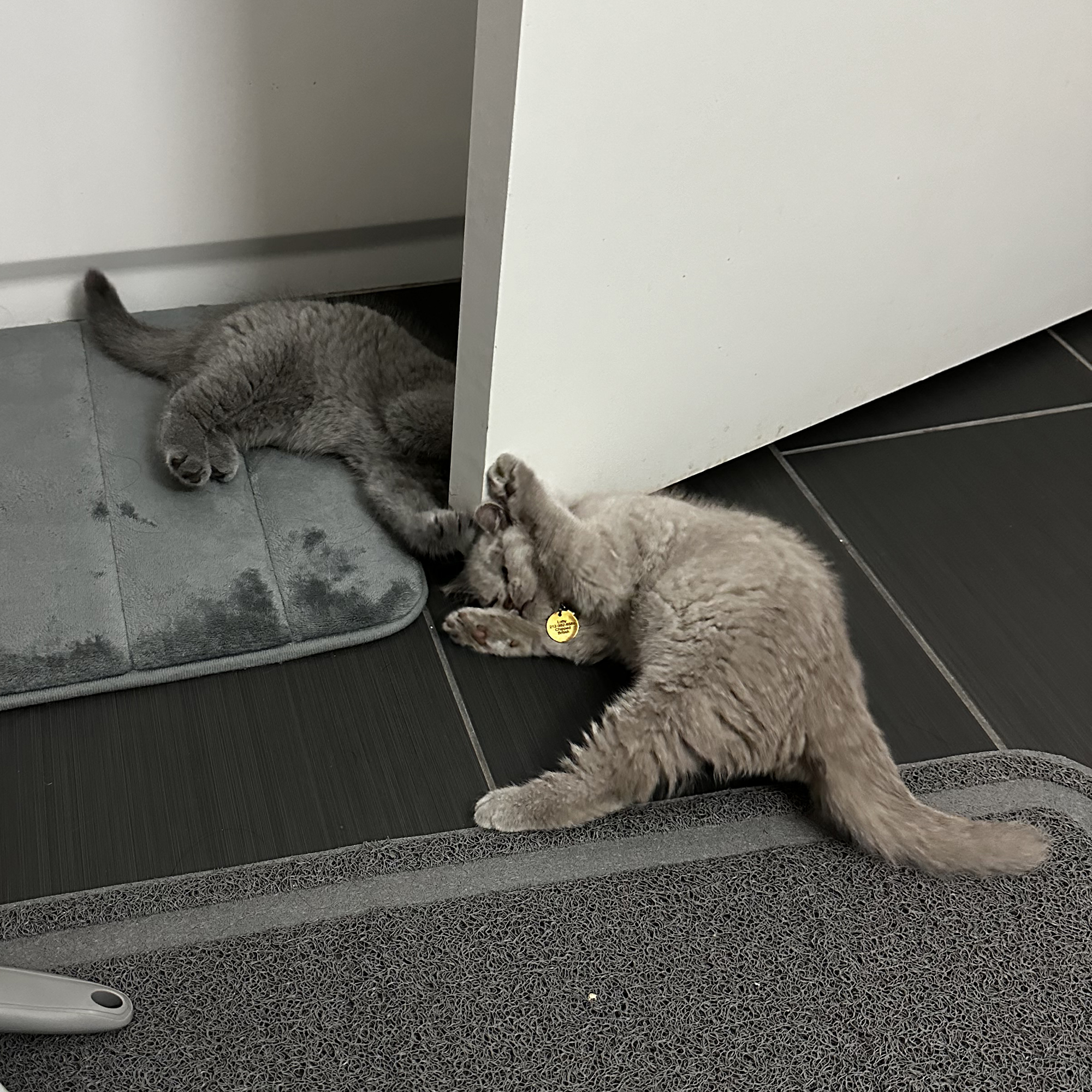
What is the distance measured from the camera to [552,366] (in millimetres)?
1545

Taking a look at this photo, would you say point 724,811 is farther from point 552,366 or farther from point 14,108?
point 14,108

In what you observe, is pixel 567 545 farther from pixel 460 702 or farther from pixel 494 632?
pixel 460 702

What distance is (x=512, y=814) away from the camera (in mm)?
1422

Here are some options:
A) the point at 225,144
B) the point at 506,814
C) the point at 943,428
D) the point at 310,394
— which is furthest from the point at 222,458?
the point at 943,428

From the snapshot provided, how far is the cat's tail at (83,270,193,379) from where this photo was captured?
1.93 metres

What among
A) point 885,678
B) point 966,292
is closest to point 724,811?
point 885,678

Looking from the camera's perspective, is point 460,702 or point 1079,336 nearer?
point 460,702

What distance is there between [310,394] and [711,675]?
0.85 meters

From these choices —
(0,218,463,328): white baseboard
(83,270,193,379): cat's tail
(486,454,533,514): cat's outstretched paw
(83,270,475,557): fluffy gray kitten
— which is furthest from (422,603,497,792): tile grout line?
(0,218,463,328): white baseboard

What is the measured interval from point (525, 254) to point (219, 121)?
2.77 feet

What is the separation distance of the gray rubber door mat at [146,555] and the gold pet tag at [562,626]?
0.70 feet

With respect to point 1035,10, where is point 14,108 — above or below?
below

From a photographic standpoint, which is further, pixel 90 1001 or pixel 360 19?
pixel 360 19

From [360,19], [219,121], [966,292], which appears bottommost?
[966,292]
